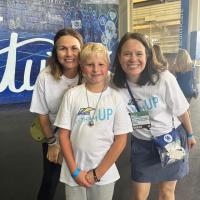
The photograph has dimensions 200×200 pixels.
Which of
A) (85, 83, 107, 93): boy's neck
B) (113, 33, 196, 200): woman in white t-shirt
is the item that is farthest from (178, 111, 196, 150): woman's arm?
(85, 83, 107, 93): boy's neck

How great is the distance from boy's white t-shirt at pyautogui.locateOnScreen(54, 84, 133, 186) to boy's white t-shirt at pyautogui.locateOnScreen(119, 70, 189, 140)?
0.22 metres

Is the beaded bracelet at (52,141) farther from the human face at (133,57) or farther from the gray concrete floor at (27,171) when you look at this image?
the gray concrete floor at (27,171)

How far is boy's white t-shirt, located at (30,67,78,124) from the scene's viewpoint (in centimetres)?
162

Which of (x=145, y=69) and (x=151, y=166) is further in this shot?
(x=151, y=166)

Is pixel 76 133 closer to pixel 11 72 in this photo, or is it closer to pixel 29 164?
pixel 29 164

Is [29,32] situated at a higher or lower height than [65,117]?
higher

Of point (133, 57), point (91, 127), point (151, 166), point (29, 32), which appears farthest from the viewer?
point (29, 32)

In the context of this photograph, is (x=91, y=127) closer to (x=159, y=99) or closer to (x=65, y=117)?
(x=65, y=117)

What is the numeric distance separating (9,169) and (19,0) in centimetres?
390

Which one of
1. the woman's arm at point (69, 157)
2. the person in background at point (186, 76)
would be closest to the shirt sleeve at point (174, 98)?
the woman's arm at point (69, 157)

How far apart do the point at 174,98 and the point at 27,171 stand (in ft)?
6.22

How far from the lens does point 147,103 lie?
1.62 metres

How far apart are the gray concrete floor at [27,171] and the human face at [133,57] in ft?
4.27

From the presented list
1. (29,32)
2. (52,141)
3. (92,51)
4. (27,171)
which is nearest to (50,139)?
(52,141)
